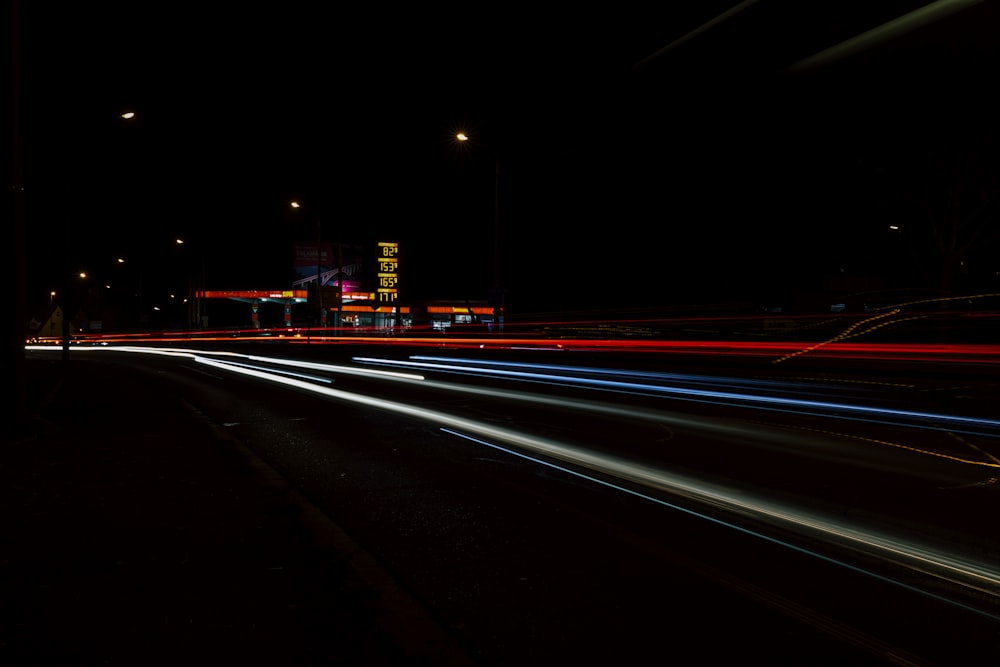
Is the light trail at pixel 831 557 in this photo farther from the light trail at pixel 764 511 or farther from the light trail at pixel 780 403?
the light trail at pixel 780 403

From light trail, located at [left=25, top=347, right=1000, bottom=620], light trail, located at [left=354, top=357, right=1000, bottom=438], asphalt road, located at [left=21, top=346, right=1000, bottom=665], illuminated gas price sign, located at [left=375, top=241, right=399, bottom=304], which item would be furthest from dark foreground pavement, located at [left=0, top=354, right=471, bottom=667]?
illuminated gas price sign, located at [left=375, top=241, right=399, bottom=304]

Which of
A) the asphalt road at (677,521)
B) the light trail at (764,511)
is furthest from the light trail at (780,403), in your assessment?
the light trail at (764,511)

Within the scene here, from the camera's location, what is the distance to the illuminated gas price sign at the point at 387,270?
62.3 meters

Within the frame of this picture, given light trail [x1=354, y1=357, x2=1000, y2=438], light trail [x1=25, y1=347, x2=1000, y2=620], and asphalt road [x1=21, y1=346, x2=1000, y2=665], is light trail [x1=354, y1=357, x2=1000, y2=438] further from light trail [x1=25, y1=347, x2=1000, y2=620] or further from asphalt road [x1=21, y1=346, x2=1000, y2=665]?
light trail [x1=25, y1=347, x2=1000, y2=620]

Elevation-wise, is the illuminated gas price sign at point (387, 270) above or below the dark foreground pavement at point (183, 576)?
above

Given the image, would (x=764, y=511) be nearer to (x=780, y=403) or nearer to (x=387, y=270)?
(x=780, y=403)

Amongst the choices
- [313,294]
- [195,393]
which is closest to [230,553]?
[195,393]

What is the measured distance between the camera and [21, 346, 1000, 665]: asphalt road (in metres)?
4.22

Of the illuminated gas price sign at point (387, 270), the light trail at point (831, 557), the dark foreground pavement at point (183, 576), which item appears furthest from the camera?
the illuminated gas price sign at point (387, 270)

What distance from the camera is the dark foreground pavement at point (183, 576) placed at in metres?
3.96

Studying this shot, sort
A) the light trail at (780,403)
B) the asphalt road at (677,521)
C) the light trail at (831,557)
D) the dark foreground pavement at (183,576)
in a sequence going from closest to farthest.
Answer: the dark foreground pavement at (183,576), the asphalt road at (677,521), the light trail at (831,557), the light trail at (780,403)

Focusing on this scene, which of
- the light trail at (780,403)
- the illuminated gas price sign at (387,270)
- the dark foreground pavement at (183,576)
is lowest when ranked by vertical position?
the light trail at (780,403)

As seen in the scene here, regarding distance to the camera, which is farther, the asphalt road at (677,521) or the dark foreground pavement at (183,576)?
the asphalt road at (677,521)

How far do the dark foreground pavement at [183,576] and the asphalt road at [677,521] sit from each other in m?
0.37
